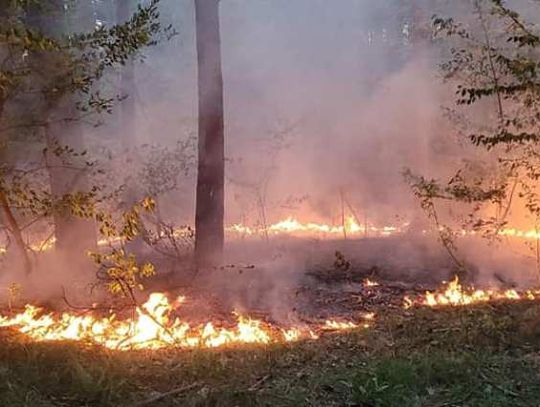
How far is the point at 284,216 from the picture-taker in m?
16.3

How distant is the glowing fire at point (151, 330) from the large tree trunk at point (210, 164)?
168cm

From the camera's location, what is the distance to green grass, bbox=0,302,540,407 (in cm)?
360

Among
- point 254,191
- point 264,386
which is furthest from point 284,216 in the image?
point 264,386

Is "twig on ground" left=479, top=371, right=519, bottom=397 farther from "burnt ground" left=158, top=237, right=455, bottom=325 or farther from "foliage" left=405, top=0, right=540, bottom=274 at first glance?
"burnt ground" left=158, top=237, right=455, bottom=325

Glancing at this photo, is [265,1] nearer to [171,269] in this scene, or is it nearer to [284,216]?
[284,216]

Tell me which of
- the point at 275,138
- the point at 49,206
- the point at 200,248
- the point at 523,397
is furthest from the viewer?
the point at 275,138

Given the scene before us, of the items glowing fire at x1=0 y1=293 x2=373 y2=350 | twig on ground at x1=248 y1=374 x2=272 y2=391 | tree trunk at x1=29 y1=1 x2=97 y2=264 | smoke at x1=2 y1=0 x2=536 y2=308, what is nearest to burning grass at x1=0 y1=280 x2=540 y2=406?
twig on ground at x1=248 y1=374 x2=272 y2=391

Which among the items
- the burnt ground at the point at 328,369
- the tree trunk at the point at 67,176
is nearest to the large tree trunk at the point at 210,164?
the tree trunk at the point at 67,176

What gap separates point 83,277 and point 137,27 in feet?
14.6

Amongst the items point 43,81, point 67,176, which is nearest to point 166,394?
point 43,81

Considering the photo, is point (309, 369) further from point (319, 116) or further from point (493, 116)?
point (319, 116)

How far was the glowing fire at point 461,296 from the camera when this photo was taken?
6.30m

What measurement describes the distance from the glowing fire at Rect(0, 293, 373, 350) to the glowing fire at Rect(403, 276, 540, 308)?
45.1 inches

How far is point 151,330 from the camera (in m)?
5.47
